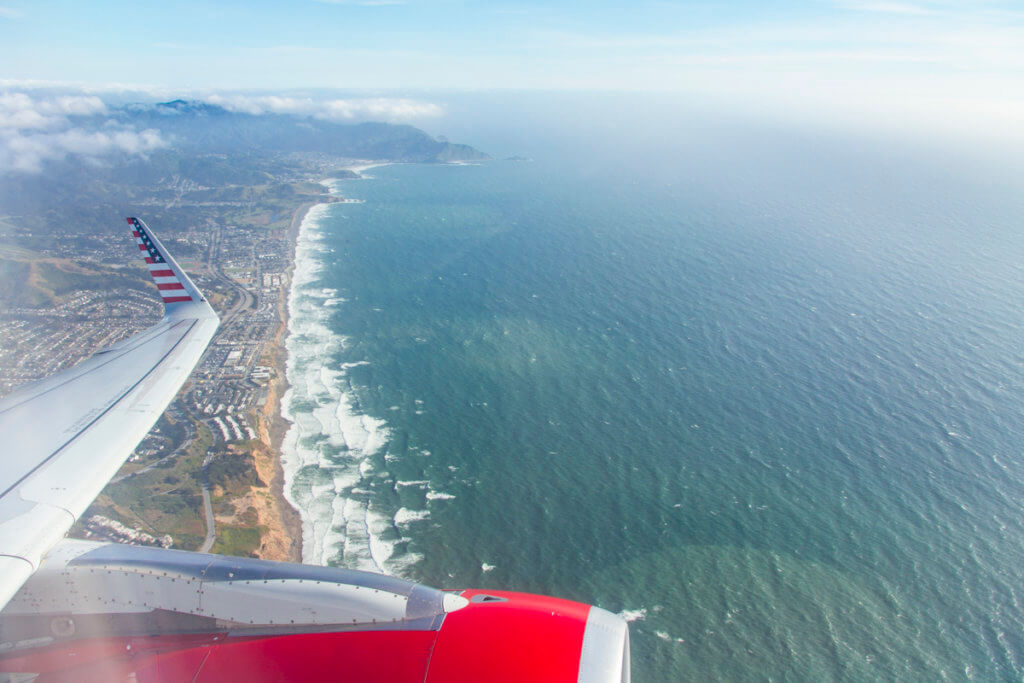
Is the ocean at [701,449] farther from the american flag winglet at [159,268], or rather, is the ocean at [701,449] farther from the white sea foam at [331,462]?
the american flag winglet at [159,268]

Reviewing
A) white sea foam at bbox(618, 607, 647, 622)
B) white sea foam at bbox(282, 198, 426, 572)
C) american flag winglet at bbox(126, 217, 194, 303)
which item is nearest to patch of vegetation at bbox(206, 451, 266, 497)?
white sea foam at bbox(282, 198, 426, 572)

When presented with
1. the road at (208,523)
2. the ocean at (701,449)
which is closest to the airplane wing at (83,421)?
the road at (208,523)

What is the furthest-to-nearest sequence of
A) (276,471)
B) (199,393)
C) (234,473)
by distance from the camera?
(199,393) < (276,471) < (234,473)

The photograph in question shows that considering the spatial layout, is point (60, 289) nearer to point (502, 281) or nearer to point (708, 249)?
point (502, 281)

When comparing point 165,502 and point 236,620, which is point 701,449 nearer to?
point 236,620

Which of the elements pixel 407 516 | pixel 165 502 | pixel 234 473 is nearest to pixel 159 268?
pixel 165 502
